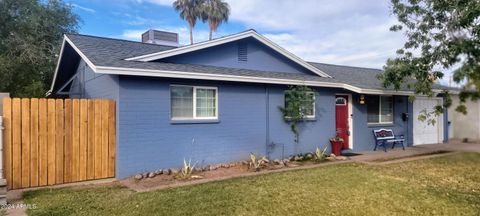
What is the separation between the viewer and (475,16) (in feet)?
24.0

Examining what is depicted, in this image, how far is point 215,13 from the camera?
32.4m

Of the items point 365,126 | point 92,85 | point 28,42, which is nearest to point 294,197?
point 92,85

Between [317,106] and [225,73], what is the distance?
3.95m

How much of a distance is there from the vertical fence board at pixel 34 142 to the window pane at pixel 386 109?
11834mm

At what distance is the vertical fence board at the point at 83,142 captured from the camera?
7652 mm

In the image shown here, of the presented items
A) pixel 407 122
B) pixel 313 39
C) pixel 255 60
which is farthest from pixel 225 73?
pixel 313 39

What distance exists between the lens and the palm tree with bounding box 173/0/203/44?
3256cm

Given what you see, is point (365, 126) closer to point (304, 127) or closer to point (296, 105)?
point (304, 127)

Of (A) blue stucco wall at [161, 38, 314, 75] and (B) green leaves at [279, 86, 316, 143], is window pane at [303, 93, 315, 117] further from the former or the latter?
(A) blue stucco wall at [161, 38, 314, 75]

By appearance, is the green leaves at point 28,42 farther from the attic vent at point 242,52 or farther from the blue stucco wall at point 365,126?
the blue stucco wall at point 365,126

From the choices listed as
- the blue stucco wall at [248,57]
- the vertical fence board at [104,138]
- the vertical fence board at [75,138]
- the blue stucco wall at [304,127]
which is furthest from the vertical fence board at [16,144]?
the blue stucco wall at [304,127]

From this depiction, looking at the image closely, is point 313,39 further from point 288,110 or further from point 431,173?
point 431,173

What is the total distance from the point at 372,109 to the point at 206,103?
23.8 ft

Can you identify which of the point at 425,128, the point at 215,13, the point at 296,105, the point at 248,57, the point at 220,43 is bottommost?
the point at 425,128
